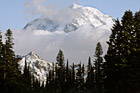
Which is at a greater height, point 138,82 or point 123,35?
point 123,35

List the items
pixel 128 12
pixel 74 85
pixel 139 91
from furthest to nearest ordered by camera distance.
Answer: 1. pixel 74 85
2. pixel 128 12
3. pixel 139 91

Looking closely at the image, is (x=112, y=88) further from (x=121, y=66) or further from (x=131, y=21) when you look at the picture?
(x=131, y=21)

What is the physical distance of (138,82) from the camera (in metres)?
37.9

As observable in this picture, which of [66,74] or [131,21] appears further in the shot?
[66,74]

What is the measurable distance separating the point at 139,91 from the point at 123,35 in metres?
7.47

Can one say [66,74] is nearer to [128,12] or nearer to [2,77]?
[2,77]

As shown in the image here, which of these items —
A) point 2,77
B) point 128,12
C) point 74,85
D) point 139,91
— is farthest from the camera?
point 74,85

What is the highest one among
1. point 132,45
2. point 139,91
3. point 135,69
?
point 132,45

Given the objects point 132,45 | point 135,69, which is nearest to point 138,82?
point 135,69

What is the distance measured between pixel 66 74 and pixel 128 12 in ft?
229

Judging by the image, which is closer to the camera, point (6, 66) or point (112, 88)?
point (112, 88)

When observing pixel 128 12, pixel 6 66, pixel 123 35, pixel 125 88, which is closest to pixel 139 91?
pixel 125 88

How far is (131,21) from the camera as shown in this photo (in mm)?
39344

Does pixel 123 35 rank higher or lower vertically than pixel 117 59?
higher
